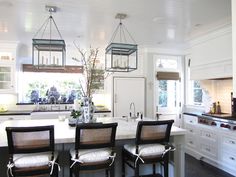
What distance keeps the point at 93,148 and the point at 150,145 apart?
26.6 inches

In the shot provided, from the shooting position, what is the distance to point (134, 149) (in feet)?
7.50

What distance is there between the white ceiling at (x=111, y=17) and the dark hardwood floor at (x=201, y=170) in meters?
2.74

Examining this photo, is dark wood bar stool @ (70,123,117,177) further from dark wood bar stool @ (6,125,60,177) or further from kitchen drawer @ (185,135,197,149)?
kitchen drawer @ (185,135,197,149)

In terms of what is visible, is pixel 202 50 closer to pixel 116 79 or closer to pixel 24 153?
pixel 116 79

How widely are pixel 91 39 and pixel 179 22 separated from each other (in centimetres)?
210

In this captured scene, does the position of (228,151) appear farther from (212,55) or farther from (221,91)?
(212,55)

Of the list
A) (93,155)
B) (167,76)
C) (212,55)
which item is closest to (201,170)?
(212,55)

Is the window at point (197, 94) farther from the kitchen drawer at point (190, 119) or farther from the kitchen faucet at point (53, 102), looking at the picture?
the kitchen faucet at point (53, 102)

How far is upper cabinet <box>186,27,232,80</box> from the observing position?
3.70 m

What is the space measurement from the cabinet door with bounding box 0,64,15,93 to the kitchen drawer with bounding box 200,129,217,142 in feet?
15.1

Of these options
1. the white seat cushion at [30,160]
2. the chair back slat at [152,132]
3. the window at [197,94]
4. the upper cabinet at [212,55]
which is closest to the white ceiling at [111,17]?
the upper cabinet at [212,55]

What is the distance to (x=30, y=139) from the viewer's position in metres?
1.92

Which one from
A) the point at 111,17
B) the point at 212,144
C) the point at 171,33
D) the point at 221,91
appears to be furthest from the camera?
the point at 221,91

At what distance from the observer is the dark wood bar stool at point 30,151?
6.16 ft
